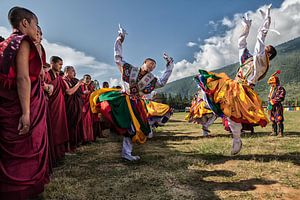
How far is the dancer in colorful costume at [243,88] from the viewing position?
4719 mm

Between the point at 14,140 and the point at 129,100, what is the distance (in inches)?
110

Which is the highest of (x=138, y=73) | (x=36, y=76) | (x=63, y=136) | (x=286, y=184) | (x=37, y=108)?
(x=138, y=73)

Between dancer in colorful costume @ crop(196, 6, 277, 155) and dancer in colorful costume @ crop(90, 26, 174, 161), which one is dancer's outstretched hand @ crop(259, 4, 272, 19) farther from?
dancer in colorful costume @ crop(90, 26, 174, 161)

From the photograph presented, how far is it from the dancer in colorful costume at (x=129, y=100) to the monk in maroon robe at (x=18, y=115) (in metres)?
2.31

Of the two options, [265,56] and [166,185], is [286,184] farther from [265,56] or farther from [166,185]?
[265,56]

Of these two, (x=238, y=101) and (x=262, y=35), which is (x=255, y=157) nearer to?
(x=238, y=101)

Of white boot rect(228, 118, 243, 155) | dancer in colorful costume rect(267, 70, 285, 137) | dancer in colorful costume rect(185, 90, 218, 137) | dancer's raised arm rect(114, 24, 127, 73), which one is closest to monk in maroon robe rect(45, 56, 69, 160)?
dancer's raised arm rect(114, 24, 127, 73)

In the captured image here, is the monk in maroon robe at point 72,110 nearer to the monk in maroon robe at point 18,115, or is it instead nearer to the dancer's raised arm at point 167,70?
the dancer's raised arm at point 167,70

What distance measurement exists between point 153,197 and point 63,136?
2523 millimetres

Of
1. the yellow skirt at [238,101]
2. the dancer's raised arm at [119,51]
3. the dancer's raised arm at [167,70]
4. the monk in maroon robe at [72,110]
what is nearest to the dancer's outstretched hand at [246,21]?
the yellow skirt at [238,101]

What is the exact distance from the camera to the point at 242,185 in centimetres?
332

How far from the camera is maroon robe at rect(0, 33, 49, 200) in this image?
227 centimetres

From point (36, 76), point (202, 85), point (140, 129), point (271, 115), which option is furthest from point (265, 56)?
point (271, 115)

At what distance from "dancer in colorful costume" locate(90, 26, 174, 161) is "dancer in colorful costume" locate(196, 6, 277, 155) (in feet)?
3.34
